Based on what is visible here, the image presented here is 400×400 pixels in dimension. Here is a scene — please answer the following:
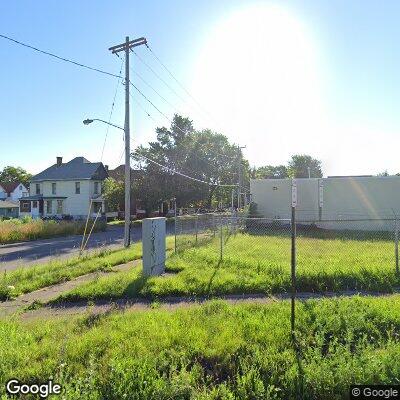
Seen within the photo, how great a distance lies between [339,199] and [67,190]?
35.3 m

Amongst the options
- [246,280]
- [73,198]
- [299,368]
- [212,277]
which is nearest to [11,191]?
[73,198]

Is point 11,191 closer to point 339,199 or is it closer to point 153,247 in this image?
point 339,199

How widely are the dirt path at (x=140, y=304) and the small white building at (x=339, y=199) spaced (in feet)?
53.7

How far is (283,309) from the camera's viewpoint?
21.2 ft

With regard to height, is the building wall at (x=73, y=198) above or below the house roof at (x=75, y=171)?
below

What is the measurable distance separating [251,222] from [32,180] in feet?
122

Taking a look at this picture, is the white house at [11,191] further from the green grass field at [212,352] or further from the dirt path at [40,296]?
the green grass field at [212,352]

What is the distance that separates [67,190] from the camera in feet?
161

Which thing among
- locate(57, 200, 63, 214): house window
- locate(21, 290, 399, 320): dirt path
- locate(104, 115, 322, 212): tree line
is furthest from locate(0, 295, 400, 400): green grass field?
locate(57, 200, 63, 214): house window

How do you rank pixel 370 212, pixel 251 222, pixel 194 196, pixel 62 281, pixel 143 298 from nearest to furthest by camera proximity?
pixel 143 298 < pixel 62 281 < pixel 370 212 < pixel 251 222 < pixel 194 196

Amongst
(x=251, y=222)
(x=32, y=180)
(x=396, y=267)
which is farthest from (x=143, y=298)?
(x=32, y=180)

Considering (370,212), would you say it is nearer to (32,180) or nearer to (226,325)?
(226,325)
